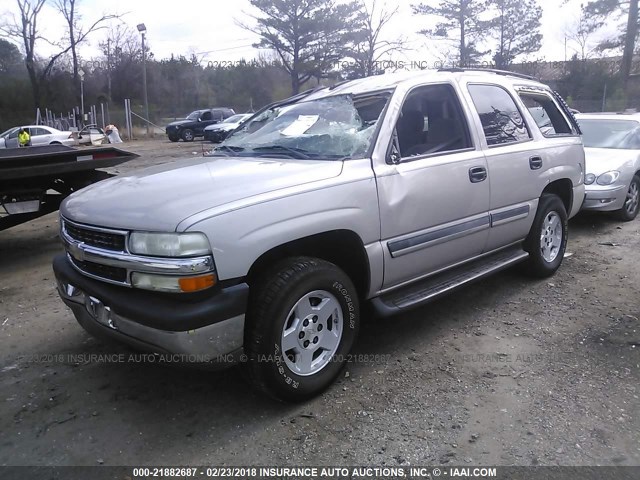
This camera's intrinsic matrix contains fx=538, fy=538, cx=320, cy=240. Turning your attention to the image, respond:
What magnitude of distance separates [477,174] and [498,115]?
77 cm

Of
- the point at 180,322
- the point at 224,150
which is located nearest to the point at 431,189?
the point at 224,150

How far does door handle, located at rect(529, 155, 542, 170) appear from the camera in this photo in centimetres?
447

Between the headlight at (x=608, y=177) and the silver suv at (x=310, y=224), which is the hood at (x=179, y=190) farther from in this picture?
the headlight at (x=608, y=177)

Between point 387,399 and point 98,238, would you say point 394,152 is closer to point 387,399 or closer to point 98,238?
point 387,399

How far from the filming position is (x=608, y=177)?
7230 millimetres

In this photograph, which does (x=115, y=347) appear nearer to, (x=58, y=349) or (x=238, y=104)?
(x=58, y=349)

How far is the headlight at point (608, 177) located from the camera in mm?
7203

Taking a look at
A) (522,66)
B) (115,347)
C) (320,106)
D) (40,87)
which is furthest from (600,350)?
(40,87)

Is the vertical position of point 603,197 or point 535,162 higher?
point 535,162

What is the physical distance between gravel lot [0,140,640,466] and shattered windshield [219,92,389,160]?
140 cm

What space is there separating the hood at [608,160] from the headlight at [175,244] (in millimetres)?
6492

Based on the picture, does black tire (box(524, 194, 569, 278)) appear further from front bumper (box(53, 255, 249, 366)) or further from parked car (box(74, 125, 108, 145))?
parked car (box(74, 125, 108, 145))

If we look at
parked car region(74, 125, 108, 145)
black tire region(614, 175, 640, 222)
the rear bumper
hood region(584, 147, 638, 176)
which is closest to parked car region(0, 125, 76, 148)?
parked car region(74, 125, 108, 145)

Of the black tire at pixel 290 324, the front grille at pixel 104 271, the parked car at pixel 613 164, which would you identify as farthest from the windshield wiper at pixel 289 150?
the parked car at pixel 613 164
